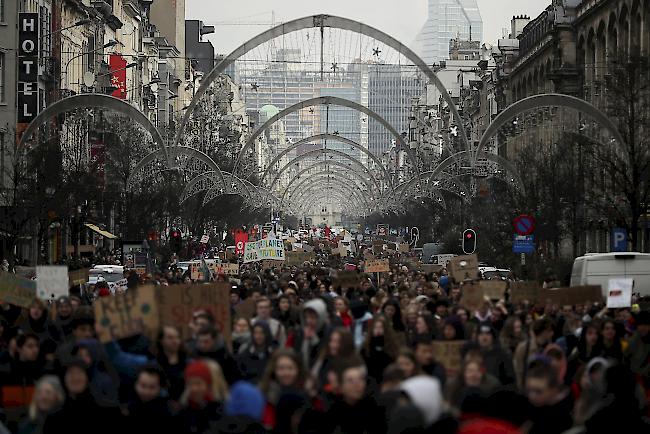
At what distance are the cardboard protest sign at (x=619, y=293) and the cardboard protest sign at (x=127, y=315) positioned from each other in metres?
7.92

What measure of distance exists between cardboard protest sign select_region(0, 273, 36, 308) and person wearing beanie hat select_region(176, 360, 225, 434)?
10658mm

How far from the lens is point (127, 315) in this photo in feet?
52.7

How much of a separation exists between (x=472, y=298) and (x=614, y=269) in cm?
1081

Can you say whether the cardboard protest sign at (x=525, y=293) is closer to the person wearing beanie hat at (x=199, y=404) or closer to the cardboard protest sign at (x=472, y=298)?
the cardboard protest sign at (x=472, y=298)

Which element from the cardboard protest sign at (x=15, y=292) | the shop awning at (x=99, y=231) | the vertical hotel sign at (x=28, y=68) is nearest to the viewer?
the cardboard protest sign at (x=15, y=292)

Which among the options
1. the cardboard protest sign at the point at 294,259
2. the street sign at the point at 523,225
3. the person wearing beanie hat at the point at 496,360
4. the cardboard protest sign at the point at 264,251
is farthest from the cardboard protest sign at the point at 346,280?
the cardboard protest sign at the point at 294,259

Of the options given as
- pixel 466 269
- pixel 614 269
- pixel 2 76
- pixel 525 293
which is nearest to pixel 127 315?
pixel 525 293

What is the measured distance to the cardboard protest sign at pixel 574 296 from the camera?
81.1 ft

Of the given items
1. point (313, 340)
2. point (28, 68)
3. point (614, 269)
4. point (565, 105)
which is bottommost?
point (313, 340)

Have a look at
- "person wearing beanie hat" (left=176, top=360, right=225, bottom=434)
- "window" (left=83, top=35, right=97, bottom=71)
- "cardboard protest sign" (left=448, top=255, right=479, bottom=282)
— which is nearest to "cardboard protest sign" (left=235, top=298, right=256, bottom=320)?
"person wearing beanie hat" (left=176, top=360, right=225, bottom=434)

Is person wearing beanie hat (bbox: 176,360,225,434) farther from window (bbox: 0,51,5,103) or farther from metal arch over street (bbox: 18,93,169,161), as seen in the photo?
window (bbox: 0,51,5,103)

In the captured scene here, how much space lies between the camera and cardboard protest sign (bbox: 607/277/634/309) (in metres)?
22.6

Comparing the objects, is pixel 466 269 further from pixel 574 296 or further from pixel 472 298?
pixel 472 298

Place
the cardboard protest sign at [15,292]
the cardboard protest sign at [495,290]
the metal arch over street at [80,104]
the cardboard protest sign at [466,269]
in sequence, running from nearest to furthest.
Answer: the cardboard protest sign at [15,292] → the cardboard protest sign at [495,290] → the cardboard protest sign at [466,269] → the metal arch over street at [80,104]
